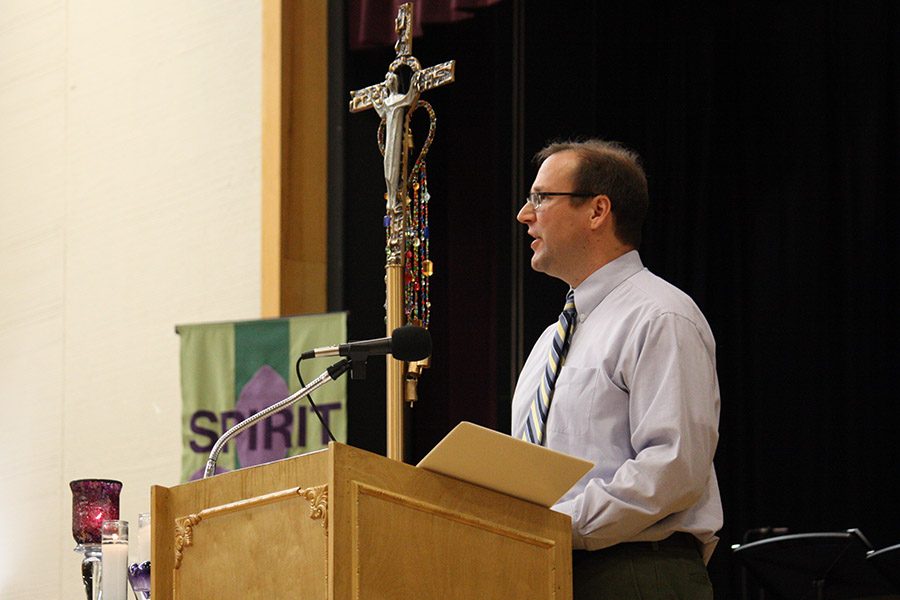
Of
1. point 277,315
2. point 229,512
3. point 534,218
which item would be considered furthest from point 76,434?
point 229,512

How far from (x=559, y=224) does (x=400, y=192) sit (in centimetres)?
120

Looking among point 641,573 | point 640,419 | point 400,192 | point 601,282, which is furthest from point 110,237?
point 641,573

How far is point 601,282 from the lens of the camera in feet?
10.1

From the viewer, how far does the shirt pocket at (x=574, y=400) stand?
2.85 metres

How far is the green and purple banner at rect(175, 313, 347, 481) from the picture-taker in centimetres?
455

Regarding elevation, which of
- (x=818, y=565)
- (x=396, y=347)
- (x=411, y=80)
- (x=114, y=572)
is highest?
(x=411, y=80)

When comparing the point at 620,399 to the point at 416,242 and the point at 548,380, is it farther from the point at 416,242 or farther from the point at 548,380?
the point at 416,242

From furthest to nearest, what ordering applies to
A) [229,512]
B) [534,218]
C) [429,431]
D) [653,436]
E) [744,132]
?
[744,132] < [429,431] < [534,218] < [653,436] < [229,512]

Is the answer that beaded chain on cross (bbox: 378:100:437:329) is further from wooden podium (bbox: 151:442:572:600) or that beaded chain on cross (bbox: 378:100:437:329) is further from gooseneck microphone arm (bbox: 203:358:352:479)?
wooden podium (bbox: 151:442:572:600)

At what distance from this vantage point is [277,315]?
16.4 ft

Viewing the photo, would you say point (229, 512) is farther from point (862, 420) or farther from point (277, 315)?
point (862, 420)

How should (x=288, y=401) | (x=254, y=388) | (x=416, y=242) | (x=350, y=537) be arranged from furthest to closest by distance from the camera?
(x=254, y=388)
(x=416, y=242)
(x=288, y=401)
(x=350, y=537)

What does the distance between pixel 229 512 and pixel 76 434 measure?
11.1 feet

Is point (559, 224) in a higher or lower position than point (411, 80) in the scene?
lower
